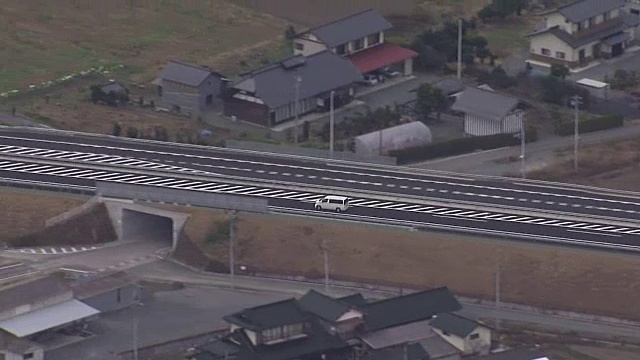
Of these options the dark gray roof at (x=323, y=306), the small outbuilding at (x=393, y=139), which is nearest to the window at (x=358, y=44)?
the small outbuilding at (x=393, y=139)

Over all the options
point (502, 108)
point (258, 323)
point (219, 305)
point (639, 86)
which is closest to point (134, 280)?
point (219, 305)

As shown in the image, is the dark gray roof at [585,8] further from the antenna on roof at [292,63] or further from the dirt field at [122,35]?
the dirt field at [122,35]

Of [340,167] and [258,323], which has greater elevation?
[340,167]

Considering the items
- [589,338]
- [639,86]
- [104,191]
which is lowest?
[589,338]

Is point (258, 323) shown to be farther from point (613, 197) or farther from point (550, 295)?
point (613, 197)

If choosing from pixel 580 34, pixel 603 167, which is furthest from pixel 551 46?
pixel 603 167

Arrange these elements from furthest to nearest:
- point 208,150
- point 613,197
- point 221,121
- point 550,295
→ point 221,121, point 208,150, point 613,197, point 550,295

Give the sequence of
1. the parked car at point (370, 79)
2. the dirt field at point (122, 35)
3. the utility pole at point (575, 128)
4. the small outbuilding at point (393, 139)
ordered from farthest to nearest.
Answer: the dirt field at point (122, 35) < the parked car at point (370, 79) < the utility pole at point (575, 128) < the small outbuilding at point (393, 139)
